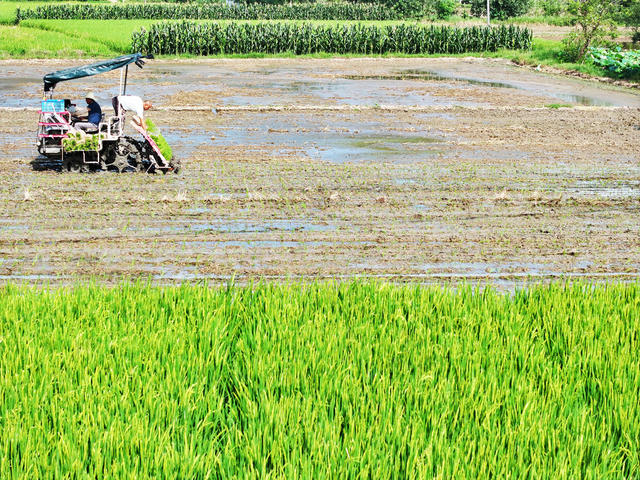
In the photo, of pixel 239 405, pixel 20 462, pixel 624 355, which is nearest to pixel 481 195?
pixel 624 355

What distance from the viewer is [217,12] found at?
60.3m

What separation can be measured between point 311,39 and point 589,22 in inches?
501

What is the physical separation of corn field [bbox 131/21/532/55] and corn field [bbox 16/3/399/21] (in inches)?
708

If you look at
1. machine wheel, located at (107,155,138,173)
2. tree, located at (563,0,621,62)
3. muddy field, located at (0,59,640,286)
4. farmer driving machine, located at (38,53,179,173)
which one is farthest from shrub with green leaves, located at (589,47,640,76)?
machine wheel, located at (107,155,138,173)

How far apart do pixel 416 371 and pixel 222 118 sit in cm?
1474

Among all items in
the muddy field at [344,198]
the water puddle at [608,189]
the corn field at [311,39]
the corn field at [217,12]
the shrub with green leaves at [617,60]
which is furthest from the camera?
the corn field at [217,12]

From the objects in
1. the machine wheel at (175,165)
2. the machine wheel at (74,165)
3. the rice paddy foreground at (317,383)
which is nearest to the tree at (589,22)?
the machine wheel at (175,165)

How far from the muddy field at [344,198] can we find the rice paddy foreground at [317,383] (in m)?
2.14

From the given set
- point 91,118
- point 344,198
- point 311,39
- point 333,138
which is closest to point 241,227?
point 344,198

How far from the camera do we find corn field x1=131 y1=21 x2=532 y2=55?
36.9m

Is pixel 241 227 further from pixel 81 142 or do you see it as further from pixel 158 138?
pixel 81 142

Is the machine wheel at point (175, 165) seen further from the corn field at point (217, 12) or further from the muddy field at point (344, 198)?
the corn field at point (217, 12)

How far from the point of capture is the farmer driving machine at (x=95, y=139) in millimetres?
12102

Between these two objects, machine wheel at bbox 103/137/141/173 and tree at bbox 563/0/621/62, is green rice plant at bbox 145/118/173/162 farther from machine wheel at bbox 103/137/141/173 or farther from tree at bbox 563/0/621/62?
tree at bbox 563/0/621/62
